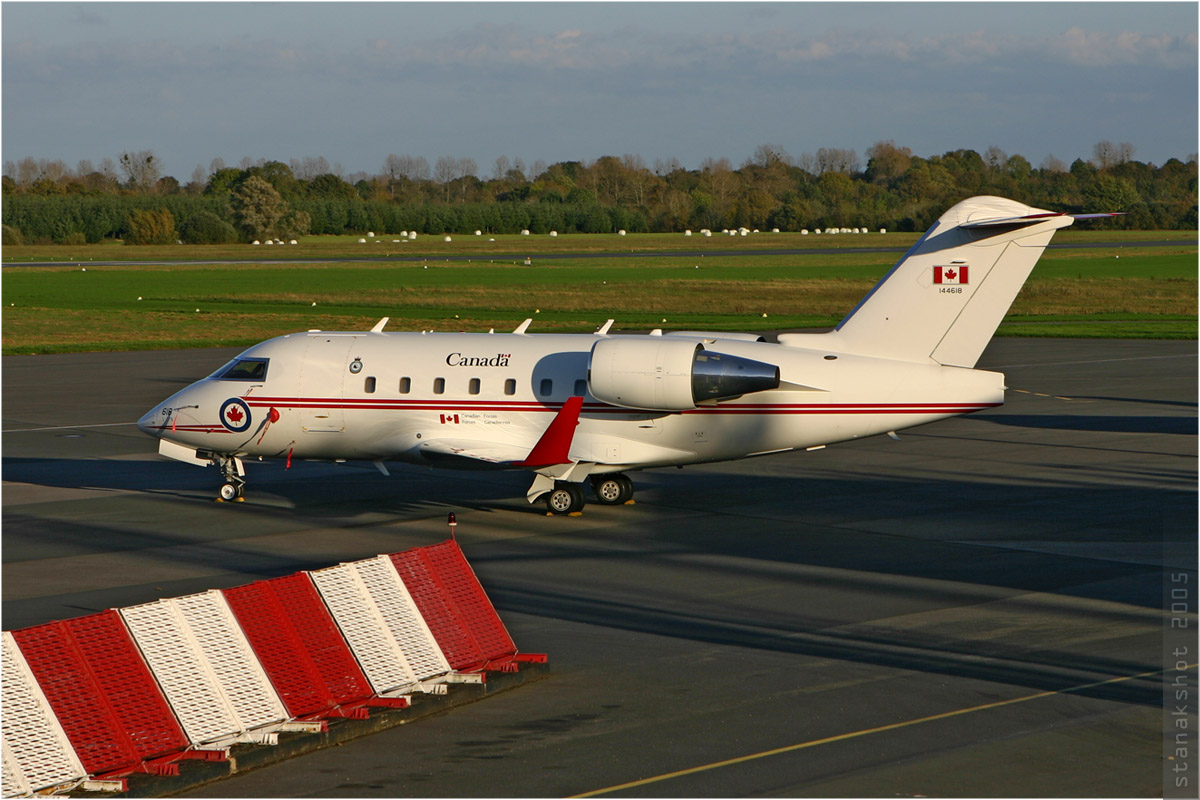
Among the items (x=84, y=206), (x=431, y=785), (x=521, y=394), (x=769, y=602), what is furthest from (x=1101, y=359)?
Answer: (x=84, y=206)

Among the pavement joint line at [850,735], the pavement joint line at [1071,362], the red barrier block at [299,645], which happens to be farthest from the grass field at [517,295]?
the red barrier block at [299,645]

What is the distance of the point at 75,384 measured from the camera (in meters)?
46.6

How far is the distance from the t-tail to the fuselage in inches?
14.5

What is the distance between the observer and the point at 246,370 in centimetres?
2612

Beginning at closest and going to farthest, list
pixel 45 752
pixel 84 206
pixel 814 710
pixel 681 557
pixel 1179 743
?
pixel 45 752 < pixel 1179 743 < pixel 814 710 < pixel 681 557 < pixel 84 206

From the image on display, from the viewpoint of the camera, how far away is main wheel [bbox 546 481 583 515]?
24.5 meters

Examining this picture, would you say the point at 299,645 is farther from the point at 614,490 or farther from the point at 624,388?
the point at 614,490

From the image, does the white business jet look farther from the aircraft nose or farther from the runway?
the runway

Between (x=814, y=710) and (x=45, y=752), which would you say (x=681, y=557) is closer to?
(x=814, y=710)

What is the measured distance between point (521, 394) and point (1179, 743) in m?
14.3

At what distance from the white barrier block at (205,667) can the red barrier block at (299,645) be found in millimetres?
175

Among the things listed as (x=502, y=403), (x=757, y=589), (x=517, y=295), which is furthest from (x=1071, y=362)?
(x=517, y=295)

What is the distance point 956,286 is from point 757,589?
7715mm

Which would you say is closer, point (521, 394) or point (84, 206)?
point (521, 394)
